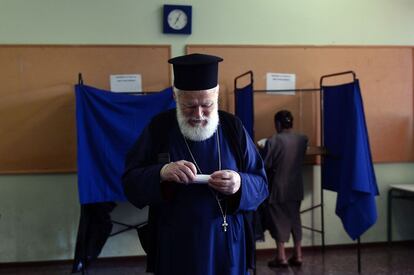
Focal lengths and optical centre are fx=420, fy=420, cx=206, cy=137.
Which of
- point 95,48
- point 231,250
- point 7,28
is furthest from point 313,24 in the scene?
point 231,250

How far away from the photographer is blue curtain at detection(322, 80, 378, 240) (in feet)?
10.2

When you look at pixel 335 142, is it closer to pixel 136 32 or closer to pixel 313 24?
pixel 313 24

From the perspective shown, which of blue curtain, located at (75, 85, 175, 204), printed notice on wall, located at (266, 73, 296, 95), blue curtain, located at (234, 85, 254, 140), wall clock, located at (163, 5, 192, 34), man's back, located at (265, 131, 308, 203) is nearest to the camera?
blue curtain, located at (75, 85, 175, 204)

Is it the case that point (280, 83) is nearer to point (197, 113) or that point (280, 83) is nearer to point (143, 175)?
point (197, 113)

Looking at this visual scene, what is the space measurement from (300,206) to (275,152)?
2.40ft

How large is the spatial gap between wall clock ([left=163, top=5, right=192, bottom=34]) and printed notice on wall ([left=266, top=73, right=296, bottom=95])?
2.77 feet

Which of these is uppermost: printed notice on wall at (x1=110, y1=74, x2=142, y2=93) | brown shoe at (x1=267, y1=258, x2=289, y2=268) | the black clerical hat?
printed notice on wall at (x1=110, y1=74, x2=142, y2=93)

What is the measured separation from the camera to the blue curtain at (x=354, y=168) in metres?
3.10

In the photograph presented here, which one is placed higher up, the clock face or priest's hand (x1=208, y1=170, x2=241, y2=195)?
the clock face

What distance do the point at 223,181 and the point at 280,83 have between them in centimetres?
263

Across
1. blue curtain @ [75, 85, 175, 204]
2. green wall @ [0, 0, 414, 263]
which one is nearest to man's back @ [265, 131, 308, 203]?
green wall @ [0, 0, 414, 263]

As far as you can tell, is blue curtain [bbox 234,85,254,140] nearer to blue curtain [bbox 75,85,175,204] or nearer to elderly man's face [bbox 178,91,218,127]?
blue curtain [bbox 75,85,175,204]

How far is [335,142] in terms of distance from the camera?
11.5 feet

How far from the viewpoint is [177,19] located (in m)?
3.64
